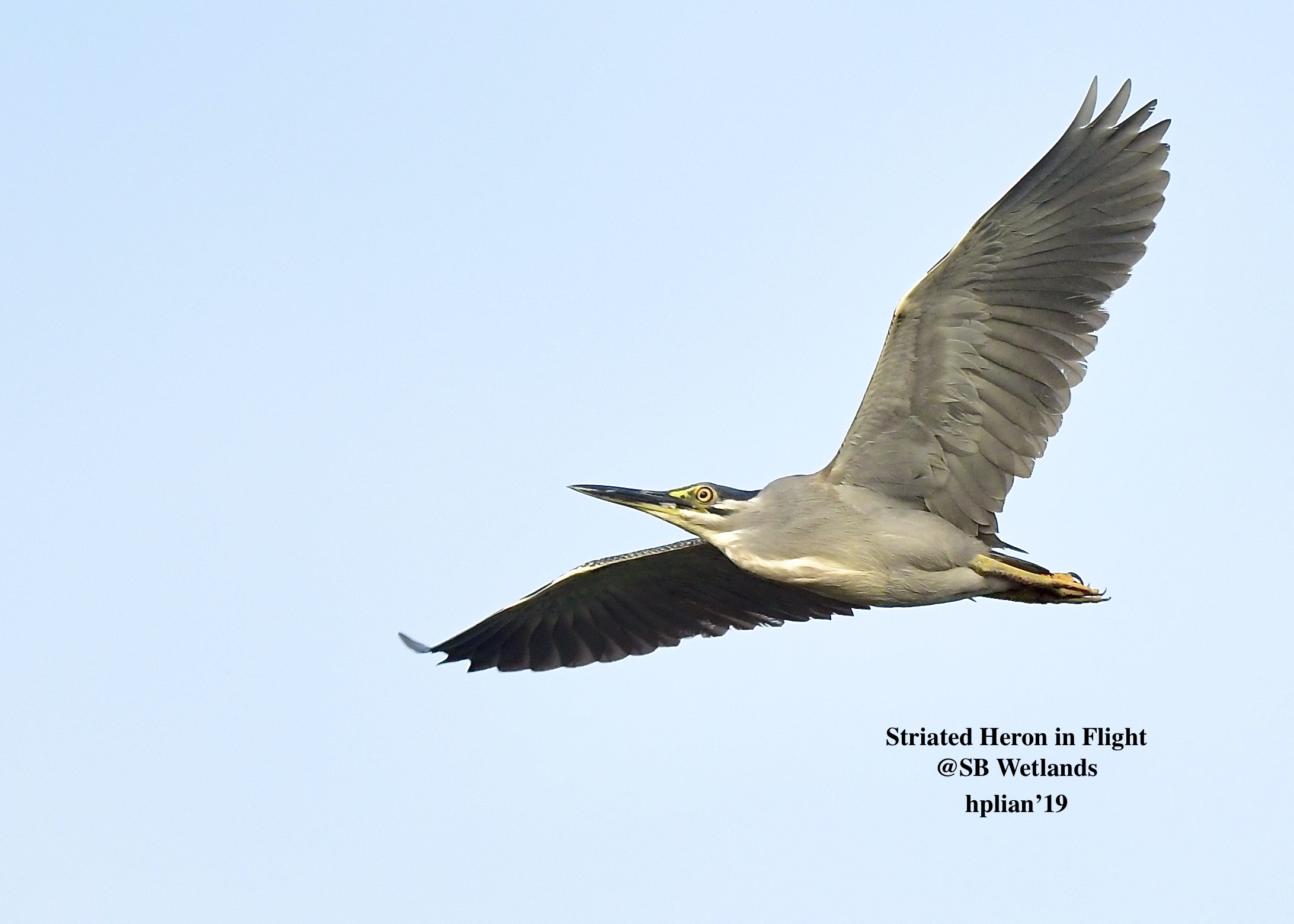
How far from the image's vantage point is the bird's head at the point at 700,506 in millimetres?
10570

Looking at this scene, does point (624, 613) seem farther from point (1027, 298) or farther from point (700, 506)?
point (1027, 298)

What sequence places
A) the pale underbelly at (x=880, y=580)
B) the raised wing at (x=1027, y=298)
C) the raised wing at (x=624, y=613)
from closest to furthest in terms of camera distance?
1. the raised wing at (x=1027, y=298)
2. the pale underbelly at (x=880, y=580)
3. the raised wing at (x=624, y=613)

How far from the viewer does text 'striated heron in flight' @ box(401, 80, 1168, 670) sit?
9.62 m

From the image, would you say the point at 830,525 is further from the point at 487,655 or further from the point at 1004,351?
the point at 487,655

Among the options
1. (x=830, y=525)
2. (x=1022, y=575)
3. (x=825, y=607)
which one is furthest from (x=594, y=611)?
(x=1022, y=575)

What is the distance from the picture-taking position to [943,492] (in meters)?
10.3

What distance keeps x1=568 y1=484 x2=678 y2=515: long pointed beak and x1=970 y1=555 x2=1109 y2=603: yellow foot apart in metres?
2.07

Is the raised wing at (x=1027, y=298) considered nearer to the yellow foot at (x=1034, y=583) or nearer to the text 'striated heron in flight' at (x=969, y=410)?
the text 'striated heron in flight' at (x=969, y=410)

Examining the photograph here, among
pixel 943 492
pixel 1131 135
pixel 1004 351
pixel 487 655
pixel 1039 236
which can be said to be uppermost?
pixel 1131 135

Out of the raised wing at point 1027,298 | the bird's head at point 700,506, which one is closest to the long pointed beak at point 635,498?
the bird's head at point 700,506

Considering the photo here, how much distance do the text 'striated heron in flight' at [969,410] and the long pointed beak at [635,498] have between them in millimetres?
11

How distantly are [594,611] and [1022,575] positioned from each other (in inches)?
144

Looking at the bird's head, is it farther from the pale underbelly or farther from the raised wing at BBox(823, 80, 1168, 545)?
the raised wing at BBox(823, 80, 1168, 545)

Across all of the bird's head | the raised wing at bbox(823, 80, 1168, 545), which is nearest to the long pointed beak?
the bird's head
